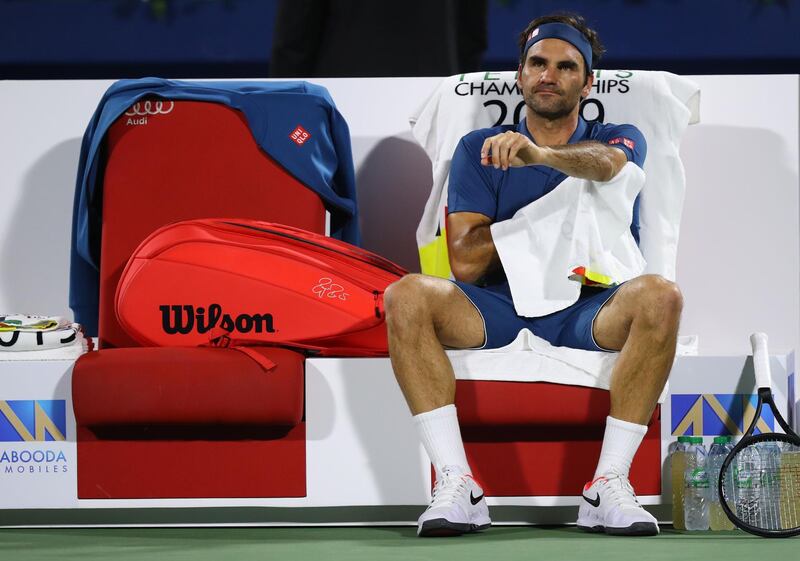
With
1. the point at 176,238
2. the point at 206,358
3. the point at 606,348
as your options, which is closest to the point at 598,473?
the point at 606,348

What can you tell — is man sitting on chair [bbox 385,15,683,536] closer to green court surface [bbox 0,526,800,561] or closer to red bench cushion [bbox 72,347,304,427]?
green court surface [bbox 0,526,800,561]

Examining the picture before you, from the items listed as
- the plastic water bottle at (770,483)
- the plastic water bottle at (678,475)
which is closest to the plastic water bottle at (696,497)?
the plastic water bottle at (678,475)

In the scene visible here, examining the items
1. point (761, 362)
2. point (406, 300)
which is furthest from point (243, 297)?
point (761, 362)

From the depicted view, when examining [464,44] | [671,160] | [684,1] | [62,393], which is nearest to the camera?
[62,393]

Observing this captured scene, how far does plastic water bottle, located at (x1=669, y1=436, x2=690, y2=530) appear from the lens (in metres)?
2.57

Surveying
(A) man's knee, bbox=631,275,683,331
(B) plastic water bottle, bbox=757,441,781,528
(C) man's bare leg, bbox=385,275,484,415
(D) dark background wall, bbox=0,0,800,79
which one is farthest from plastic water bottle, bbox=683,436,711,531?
(D) dark background wall, bbox=0,0,800,79

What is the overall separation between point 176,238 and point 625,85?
3.75 ft

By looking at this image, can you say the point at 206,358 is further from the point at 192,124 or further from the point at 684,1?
the point at 684,1

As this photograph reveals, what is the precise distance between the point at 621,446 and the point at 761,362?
1.24 ft

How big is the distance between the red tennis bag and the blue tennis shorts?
0.79 ft

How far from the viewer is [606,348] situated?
2549mm

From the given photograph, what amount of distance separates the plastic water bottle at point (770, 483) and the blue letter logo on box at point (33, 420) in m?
1.40

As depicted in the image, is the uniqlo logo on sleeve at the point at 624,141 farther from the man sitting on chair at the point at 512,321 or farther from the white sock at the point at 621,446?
the white sock at the point at 621,446

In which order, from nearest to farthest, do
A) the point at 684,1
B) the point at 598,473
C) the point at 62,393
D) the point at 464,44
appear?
the point at 598,473
the point at 62,393
the point at 464,44
the point at 684,1
